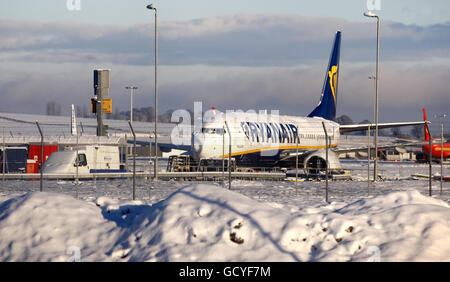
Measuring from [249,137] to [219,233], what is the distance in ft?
76.8

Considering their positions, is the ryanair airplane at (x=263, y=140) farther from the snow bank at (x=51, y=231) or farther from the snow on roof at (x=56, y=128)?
the snow on roof at (x=56, y=128)

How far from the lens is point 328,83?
51.3 meters

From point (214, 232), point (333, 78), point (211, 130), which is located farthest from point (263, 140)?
point (214, 232)

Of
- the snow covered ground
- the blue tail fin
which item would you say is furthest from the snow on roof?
the snow covered ground

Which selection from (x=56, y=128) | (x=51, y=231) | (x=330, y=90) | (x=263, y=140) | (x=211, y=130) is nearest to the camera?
(x=51, y=231)

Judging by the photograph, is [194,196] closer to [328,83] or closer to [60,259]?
[60,259]

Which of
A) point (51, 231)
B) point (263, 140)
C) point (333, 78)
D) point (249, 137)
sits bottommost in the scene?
point (51, 231)

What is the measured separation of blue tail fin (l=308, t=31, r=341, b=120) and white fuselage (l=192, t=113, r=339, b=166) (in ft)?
21.7

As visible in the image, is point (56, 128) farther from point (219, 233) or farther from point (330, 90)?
point (219, 233)

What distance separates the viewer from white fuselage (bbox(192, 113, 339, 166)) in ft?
107

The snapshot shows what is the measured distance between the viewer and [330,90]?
51.7 meters

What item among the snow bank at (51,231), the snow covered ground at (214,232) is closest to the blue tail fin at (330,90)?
the snow covered ground at (214,232)
